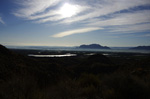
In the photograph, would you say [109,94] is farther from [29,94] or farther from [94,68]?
[94,68]

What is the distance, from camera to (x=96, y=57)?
50.4 metres

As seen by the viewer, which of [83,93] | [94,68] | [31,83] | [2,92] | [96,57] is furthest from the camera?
[96,57]

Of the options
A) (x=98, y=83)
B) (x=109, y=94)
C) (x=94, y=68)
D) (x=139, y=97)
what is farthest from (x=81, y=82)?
(x=94, y=68)

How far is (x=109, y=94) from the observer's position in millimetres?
7250

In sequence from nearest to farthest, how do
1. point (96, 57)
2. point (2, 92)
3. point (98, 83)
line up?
1. point (2, 92)
2. point (98, 83)
3. point (96, 57)

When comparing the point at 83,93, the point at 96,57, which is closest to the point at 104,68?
the point at 96,57

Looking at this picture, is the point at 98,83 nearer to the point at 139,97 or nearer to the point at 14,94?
the point at 139,97

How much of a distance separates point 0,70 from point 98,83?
10.8 m

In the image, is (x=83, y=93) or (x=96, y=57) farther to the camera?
(x=96, y=57)

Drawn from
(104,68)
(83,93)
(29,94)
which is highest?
(29,94)

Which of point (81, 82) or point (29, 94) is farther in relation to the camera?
point (81, 82)

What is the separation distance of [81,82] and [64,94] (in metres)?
3.29

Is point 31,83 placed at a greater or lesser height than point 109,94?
greater

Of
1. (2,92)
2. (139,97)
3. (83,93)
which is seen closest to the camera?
(2,92)
